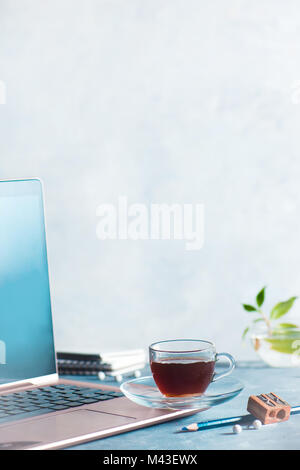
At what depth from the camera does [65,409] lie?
0.96 meters

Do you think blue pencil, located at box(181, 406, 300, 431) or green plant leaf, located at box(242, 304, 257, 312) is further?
green plant leaf, located at box(242, 304, 257, 312)

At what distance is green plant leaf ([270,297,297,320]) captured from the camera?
4.88 ft

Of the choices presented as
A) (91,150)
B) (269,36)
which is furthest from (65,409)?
(269,36)

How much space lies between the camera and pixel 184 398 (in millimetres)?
938

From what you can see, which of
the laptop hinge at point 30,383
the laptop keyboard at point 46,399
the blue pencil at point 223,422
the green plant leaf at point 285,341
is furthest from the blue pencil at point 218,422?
the green plant leaf at point 285,341

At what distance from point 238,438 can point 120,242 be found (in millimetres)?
831

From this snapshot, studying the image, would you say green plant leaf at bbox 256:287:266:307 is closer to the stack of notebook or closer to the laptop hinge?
the stack of notebook

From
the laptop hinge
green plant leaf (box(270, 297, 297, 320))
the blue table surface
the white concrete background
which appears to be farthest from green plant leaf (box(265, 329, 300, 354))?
the laptop hinge

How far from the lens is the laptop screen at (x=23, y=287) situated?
1109 mm

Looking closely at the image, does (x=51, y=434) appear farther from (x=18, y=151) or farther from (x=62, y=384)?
(x=18, y=151)

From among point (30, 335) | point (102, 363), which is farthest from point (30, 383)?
point (102, 363)

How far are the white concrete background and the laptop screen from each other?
0.47m

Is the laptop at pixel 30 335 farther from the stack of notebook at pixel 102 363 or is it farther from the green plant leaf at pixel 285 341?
the green plant leaf at pixel 285 341

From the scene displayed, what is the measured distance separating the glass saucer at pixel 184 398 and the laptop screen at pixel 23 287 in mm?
201
